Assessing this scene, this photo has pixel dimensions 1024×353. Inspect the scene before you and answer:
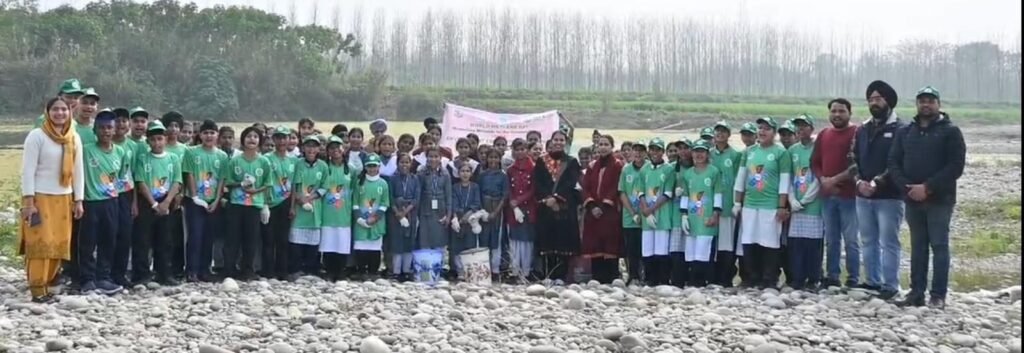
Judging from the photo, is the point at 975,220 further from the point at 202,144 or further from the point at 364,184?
the point at 202,144

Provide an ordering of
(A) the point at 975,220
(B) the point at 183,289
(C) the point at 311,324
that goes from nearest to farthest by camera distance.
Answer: (C) the point at 311,324 → (B) the point at 183,289 → (A) the point at 975,220

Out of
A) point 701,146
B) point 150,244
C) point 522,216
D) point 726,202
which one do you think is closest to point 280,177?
point 150,244

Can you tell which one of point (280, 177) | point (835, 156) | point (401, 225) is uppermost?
point (835, 156)

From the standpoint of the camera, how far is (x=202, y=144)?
9.38m

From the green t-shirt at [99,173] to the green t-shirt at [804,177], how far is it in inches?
230

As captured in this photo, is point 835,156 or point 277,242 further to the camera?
point 277,242

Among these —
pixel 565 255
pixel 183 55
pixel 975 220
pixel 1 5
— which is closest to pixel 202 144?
pixel 565 255

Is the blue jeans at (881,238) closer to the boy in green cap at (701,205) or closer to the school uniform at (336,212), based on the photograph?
the boy in green cap at (701,205)

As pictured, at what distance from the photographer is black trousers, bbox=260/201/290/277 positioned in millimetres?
9742

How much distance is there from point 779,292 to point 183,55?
3459 centimetres

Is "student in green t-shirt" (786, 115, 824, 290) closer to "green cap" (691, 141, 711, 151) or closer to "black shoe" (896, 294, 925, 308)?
"green cap" (691, 141, 711, 151)

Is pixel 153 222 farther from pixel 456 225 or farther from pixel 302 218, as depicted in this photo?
pixel 456 225

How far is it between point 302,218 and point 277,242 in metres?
0.33

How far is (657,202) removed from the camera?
990 centimetres
